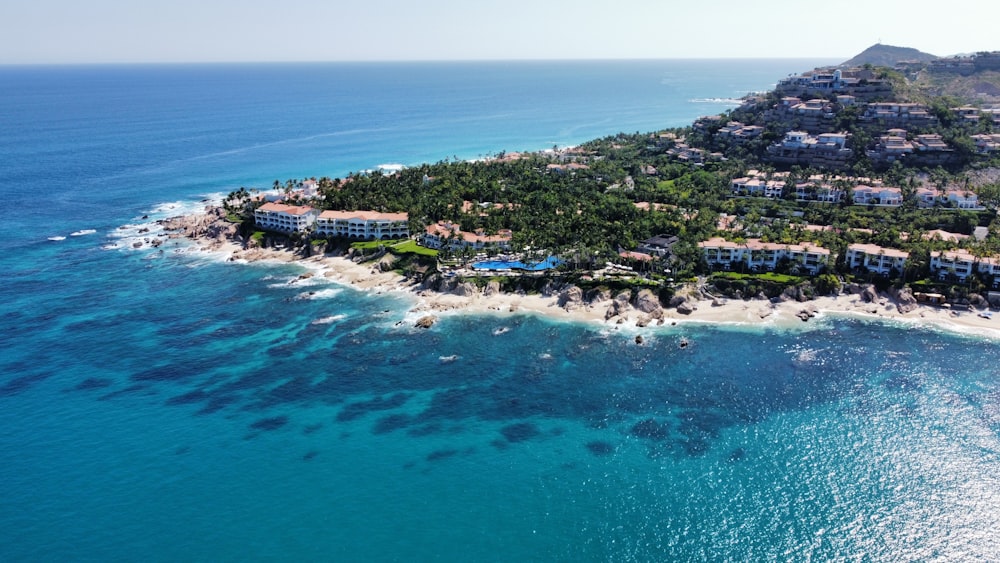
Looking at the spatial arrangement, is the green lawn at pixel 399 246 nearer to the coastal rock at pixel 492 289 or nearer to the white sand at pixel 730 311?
the white sand at pixel 730 311

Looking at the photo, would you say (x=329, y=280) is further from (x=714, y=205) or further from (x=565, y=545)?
(x=714, y=205)

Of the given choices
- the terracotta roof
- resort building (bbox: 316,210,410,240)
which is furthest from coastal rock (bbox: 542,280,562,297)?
the terracotta roof

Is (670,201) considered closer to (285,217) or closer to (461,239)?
(461,239)

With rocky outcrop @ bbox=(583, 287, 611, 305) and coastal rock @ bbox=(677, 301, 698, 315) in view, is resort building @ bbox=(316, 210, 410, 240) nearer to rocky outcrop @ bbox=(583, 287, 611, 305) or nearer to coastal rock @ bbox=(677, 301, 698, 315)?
rocky outcrop @ bbox=(583, 287, 611, 305)

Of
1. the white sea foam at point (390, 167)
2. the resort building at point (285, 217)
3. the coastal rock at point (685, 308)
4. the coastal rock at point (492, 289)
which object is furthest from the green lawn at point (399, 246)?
the white sea foam at point (390, 167)

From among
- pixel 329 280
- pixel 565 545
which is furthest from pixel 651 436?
pixel 329 280
